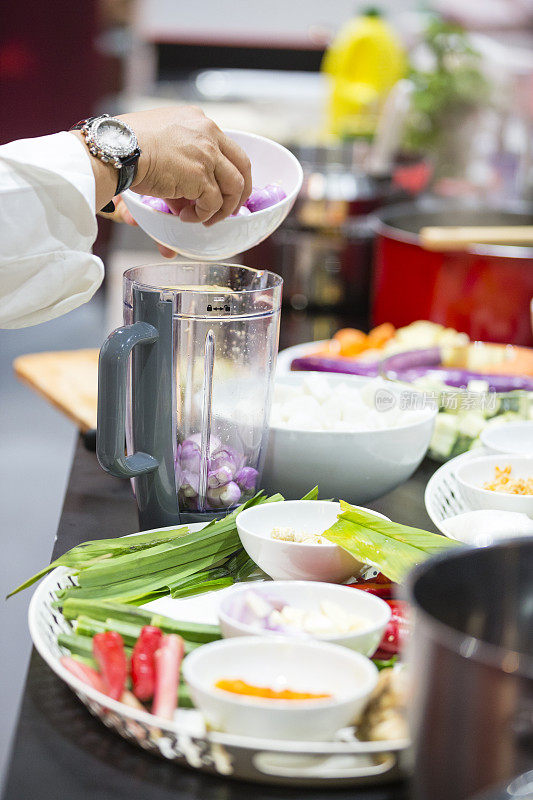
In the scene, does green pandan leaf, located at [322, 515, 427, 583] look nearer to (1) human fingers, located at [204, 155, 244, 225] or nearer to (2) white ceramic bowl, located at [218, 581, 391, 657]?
(2) white ceramic bowl, located at [218, 581, 391, 657]

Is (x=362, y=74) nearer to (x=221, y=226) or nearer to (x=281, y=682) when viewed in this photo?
(x=221, y=226)

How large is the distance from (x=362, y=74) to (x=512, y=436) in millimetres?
1739

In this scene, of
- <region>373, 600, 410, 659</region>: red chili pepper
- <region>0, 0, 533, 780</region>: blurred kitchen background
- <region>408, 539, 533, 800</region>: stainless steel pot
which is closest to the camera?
<region>408, 539, 533, 800</region>: stainless steel pot

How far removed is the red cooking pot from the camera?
1.64 metres

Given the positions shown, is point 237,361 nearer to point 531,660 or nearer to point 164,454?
point 164,454

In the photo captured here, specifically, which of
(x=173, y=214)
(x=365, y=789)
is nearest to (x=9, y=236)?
(x=173, y=214)

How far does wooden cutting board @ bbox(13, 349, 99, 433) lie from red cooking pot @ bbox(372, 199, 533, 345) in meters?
0.56

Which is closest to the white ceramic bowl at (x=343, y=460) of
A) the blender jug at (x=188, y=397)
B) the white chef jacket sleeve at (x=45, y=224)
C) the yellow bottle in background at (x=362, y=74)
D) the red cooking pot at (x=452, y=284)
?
the blender jug at (x=188, y=397)

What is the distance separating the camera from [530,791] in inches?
18.0

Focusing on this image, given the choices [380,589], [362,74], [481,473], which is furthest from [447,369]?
[362,74]

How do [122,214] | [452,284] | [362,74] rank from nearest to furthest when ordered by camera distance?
[122,214] → [452,284] → [362,74]

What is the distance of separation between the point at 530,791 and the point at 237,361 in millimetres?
551

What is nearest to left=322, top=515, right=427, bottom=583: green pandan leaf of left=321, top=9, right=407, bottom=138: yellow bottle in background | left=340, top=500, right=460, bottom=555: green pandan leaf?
left=340, top=500, right=460, bottom=555: green pandan leaf

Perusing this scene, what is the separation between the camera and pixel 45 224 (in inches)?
34.9
